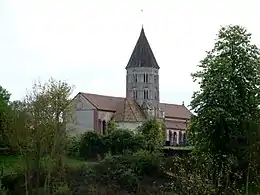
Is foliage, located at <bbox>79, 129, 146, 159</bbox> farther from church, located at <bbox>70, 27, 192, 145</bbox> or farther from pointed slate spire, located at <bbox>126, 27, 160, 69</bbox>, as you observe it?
pointed slate spire, located at <bbox>126, 27, 160, 69</bbox>

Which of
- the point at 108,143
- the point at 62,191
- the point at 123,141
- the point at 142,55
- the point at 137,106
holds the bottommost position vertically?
the point at 62,191

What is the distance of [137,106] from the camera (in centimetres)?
11562

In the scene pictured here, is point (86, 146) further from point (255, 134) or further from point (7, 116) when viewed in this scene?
point (255, 134)

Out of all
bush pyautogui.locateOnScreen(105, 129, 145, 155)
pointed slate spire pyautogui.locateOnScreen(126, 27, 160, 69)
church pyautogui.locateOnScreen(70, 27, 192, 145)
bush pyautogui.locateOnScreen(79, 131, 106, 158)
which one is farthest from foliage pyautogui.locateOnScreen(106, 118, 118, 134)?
pointed slate spire pyautogui.locateOnScreen(126, 27, 160, 69)

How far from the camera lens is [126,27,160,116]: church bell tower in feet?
414

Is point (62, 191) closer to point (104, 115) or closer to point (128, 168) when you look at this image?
point (128, 168)

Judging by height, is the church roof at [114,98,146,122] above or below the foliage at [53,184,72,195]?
above

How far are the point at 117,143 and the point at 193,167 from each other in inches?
1618

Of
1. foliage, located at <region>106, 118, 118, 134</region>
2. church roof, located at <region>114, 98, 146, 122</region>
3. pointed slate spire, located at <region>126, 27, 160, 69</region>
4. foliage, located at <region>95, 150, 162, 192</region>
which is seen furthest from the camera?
pointed slate spire, located at <region>126, 27, 160, 69</region>

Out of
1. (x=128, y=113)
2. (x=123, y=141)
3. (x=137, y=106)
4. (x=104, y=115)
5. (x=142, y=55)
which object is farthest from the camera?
(x=142, y=55)

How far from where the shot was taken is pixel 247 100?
44.4 m

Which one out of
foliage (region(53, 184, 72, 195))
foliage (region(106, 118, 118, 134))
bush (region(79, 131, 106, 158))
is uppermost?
foliage (region(106, 118, 118, 134))

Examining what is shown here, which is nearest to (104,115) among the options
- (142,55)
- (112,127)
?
(112,127)

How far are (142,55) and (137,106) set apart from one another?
1435 cm
